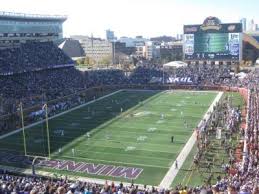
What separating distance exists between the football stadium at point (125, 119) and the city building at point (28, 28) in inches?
6.2

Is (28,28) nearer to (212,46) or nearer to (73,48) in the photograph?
(212,46)

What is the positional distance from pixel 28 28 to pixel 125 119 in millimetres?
30818

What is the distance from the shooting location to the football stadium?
971 inches

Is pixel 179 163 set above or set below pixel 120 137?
below

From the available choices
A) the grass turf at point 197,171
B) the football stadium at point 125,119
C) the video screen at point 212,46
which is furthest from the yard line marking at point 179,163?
the video screen at point 212,46

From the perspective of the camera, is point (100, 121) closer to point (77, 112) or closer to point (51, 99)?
point (77, 112)

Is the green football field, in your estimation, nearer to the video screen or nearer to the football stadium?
the football stadium

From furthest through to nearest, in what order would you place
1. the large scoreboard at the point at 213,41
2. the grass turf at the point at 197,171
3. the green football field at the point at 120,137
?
the large scoreboard at the point at 213,41
the green football field at the point at 120,137
the grass turf at the point at 197,171

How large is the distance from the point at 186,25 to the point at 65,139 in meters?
45.9

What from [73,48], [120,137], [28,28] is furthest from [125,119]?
[73,48]

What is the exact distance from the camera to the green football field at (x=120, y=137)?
1069 inches

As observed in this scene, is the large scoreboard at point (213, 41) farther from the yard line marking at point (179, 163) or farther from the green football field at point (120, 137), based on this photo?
the yard line marking at point (179, 163)

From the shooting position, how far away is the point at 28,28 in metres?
64.4

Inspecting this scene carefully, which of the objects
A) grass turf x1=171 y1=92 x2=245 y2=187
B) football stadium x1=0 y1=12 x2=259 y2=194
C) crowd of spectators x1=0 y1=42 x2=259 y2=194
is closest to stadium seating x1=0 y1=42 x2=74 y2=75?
crowd of spectators x1=0 y1=42 x2=259 y2=194
